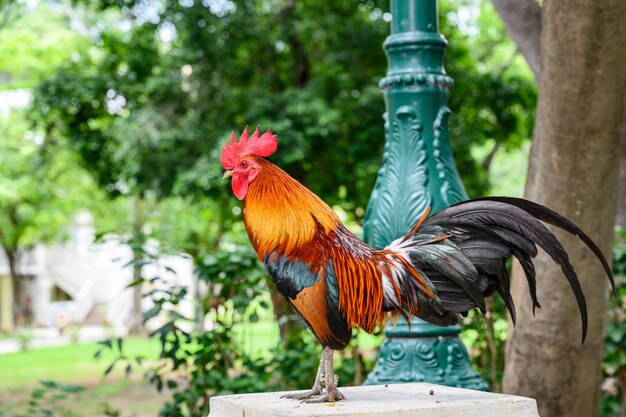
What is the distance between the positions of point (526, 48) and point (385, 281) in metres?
2.76

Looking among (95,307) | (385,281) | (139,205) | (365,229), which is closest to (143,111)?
(365,229)

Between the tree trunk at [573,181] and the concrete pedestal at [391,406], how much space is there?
1.40 meters

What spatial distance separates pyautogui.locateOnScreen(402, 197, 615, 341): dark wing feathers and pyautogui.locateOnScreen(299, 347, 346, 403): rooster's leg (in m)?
0.47

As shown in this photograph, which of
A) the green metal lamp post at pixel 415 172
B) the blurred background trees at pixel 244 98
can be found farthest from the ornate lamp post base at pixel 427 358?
the blurred background trees at pixel 244 98

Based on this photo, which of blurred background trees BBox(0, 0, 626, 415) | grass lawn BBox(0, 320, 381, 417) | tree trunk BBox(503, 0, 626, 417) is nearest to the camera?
tree trunk BBox(503, 0, 626, 417)

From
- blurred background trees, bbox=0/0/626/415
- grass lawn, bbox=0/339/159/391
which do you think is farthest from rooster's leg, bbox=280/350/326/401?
grass lawn, bbox=0/339/159/391

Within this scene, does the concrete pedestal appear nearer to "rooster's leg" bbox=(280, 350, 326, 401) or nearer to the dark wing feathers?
"rooster's leg" bbox=(280, 350, 326, 401)

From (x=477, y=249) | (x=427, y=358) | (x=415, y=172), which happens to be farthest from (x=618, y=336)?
(x=477, y=249)

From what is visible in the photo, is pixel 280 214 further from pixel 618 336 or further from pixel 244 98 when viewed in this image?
pixel 244 98

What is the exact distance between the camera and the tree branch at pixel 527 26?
210 inches

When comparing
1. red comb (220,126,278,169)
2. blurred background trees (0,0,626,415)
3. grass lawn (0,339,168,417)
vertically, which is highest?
blurred background trees (0,0,626,415)

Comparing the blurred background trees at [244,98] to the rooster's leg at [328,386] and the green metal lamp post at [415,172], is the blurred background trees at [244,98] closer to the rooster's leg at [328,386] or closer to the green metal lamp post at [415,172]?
the green metal lamp post at [415,172]

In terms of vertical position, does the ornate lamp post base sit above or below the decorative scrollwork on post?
below

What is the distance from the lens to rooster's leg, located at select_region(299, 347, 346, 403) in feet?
9.99
